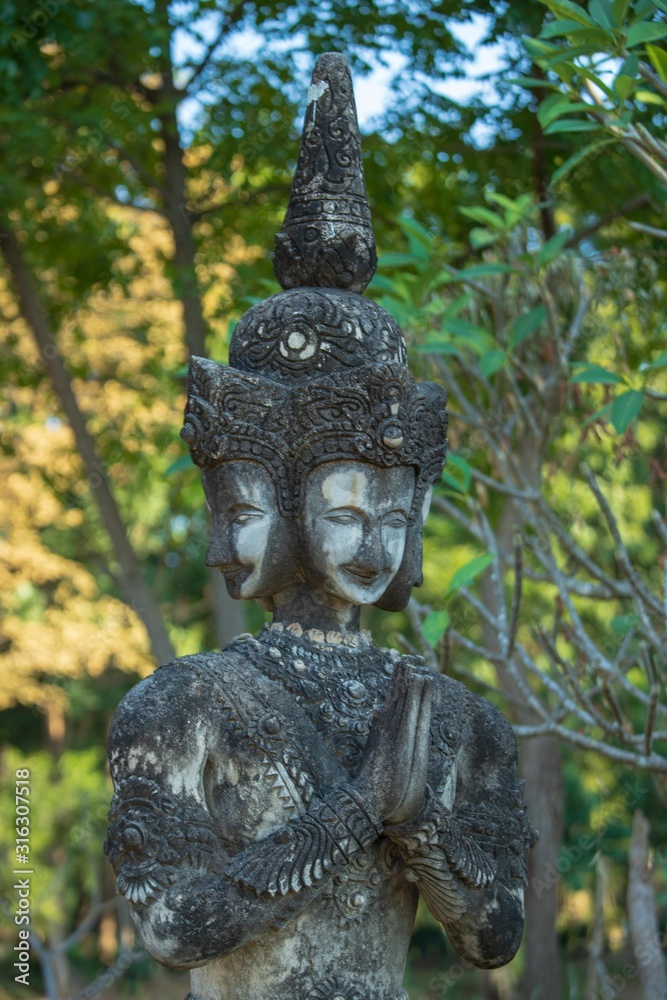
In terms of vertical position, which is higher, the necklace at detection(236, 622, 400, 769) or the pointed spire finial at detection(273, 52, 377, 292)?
the pointed spire finial at detection(273, 52, 377, 292)

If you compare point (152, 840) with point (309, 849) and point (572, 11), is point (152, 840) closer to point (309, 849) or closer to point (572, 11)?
point (309, 849)

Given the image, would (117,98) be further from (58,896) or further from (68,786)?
(58,896)

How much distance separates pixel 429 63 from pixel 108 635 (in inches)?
273

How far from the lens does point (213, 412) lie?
360 centimetres

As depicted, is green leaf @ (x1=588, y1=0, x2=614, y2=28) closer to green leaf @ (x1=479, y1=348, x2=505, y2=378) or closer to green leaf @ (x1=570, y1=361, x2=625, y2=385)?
green leaf @ (x1=570, y1=361, x2=625, y2=385)

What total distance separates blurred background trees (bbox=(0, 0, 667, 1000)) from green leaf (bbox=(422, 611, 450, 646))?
22mm

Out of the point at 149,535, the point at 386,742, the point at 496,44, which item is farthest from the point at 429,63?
the point at 149,535

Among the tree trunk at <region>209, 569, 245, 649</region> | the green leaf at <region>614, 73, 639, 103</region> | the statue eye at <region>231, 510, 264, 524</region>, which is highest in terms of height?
the green leaf at <region>614, 73, 639, 103</region>

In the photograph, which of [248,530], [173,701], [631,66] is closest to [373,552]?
[248,530]

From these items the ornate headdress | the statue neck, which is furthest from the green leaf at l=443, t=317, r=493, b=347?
the statue neck

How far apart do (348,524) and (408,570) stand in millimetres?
303

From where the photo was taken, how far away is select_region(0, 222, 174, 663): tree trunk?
28.5 ft

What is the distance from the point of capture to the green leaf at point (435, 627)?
194 inches

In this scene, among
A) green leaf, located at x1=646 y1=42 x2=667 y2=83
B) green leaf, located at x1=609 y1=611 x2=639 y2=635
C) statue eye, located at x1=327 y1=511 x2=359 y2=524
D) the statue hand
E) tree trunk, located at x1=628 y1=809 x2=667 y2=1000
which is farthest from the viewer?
tree trunk, located at x1=628 y1=809 x2=667 y2=1000
